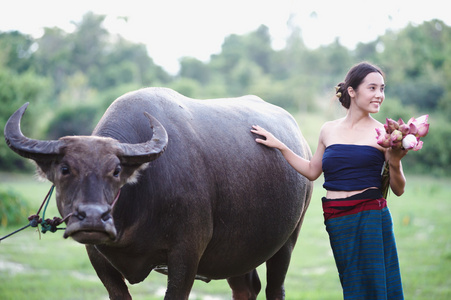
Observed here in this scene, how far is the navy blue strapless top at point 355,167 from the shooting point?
389cm

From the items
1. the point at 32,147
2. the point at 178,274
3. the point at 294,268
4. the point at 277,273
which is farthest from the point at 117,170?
the point at 294,268

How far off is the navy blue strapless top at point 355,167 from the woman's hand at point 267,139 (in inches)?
30.3

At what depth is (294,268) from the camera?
1037 cm

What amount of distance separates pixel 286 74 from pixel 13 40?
76.9 feet

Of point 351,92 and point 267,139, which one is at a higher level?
point 351,92

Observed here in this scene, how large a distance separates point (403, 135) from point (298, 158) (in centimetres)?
116

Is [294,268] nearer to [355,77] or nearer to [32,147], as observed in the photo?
[355,77]

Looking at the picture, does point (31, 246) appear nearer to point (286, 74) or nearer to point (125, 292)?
point (125, 292)

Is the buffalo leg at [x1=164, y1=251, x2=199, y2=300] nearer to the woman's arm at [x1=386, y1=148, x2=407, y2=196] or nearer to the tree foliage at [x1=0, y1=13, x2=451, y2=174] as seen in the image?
the woman's arm at [x1=386, y1=148, x2=407, y2=196]

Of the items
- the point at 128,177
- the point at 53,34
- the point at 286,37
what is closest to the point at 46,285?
the point at 128,177

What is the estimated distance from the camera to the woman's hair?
402 centimetres

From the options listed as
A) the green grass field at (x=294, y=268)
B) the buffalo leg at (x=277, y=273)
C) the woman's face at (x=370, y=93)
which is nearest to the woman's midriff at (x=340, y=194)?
the woman's face at (x=370, y=93)

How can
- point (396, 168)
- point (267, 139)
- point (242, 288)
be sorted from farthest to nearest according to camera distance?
point (242, 288) → point (267, 139) → point (396, 168)

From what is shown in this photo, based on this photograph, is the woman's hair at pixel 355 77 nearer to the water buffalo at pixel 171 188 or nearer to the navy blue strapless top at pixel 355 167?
the navy blue strapless top at pixel 355 167
